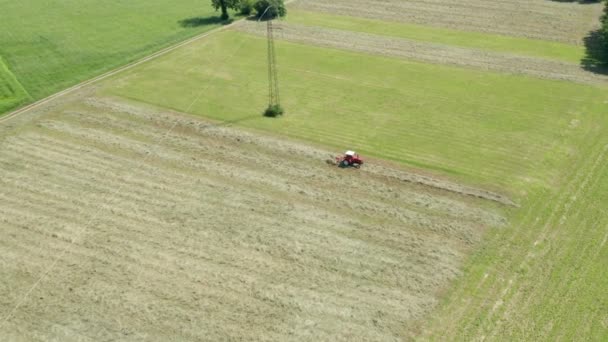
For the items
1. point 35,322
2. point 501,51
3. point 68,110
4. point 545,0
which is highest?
point 545,0

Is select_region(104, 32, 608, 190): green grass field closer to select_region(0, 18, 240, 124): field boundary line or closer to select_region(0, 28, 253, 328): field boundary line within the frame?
select_region(0, 18, 240, 124): field boundary line

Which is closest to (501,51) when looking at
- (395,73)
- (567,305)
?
(395,73)

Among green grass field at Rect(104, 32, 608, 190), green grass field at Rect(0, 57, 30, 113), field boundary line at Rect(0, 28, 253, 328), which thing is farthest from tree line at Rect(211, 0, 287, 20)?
field boundary line at Rect(0, 28, 253, 328)

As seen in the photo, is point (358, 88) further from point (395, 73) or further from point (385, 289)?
point (385, 289)

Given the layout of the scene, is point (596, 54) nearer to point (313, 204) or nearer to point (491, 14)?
point (491, 14)

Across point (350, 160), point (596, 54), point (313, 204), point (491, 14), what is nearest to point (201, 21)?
point (491, 14)
